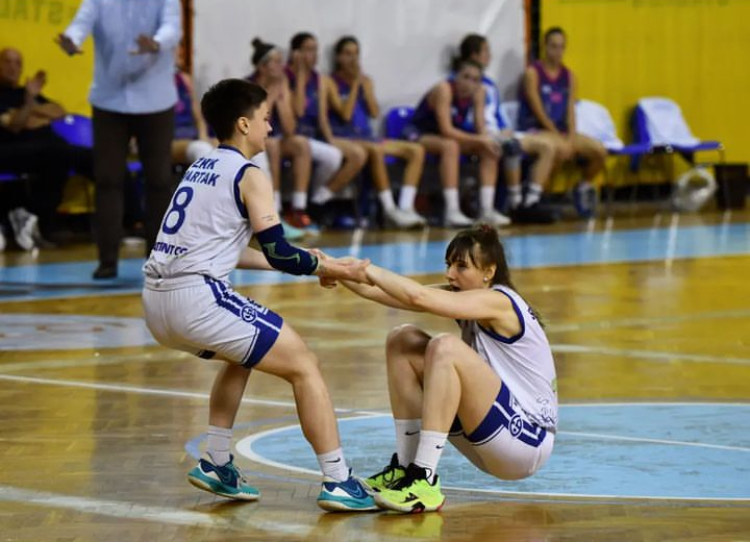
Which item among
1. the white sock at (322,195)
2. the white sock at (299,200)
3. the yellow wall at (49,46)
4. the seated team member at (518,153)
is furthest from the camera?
the seated team member at (518,153)

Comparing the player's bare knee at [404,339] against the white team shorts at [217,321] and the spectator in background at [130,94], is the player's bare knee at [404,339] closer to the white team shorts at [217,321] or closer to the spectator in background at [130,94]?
the white team shorts at [217,321]

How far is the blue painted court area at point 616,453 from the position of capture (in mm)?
5121

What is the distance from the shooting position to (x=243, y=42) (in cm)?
1488

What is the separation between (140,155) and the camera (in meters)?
10.9

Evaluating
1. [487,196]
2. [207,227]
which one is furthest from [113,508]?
[487,196]

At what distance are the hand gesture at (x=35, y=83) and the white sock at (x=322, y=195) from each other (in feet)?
Answer: 9.84

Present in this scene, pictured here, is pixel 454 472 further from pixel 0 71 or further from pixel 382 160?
pixel 382 160

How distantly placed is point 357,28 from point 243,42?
1.37 m

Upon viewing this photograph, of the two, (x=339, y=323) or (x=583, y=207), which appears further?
(x=583, y=207)

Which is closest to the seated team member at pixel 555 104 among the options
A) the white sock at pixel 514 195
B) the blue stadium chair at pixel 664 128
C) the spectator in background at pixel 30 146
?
the white sock at pixel 514 195

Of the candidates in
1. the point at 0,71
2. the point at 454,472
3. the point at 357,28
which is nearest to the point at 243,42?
the point at 357,28

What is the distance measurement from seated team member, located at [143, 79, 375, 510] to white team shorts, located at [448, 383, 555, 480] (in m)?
0.38

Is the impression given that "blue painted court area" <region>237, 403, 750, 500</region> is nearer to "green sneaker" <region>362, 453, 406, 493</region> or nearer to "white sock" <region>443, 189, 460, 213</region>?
"green sneaker" <region>362, 453, 406, 493</region>

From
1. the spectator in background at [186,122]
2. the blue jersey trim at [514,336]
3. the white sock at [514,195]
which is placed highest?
the blue jersey trim at [514,336]
